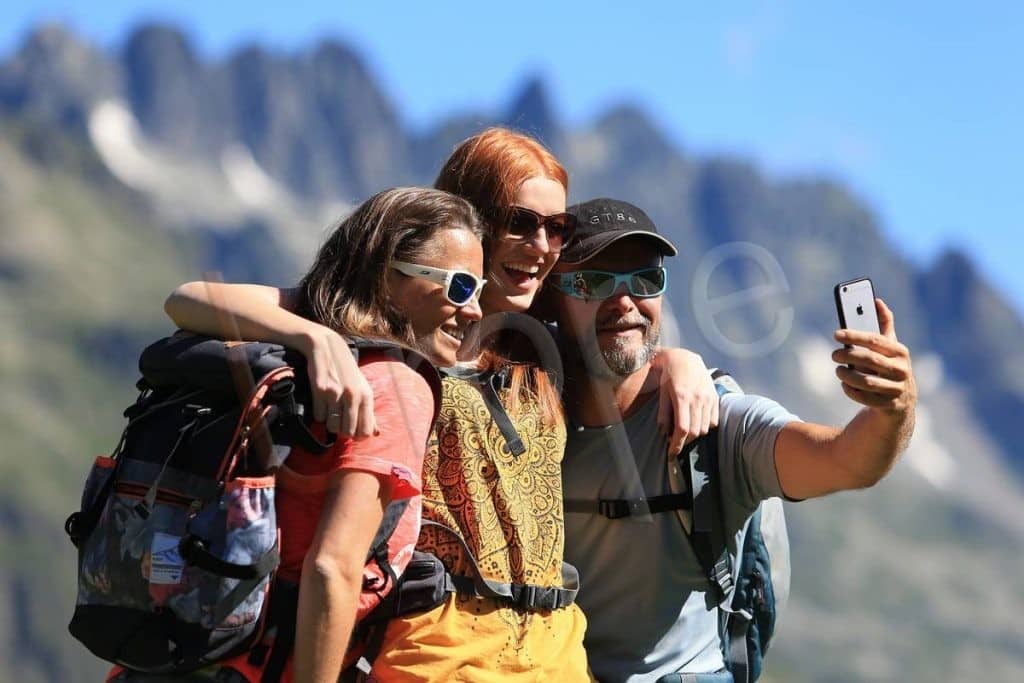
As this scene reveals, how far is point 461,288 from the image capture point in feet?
23.2

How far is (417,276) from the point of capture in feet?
23.0

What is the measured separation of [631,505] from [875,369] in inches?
73.5

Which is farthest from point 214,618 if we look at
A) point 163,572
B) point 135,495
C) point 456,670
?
point 456,670

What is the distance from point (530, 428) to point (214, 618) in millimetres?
2614

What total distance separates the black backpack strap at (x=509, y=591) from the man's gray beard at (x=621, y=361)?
1869 millimetres

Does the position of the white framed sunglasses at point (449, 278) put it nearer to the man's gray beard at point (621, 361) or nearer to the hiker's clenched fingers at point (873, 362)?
the hiker's clenched fingers at point (873, 362)

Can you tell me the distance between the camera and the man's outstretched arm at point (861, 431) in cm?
747

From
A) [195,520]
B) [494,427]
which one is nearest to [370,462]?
[195,520]

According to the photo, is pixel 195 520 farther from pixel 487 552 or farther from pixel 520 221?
pixel 520 221

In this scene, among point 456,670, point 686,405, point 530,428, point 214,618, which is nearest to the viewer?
point 214,618

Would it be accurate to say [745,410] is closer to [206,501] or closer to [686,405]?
[686,405]

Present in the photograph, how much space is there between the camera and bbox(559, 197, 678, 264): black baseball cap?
29.3 ft

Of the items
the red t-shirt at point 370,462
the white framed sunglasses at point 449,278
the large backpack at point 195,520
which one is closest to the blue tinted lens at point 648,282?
the white framed sunglasses at point 449,278

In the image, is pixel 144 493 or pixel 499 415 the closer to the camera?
pixel 144 493
